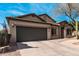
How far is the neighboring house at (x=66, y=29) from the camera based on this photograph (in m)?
8.91

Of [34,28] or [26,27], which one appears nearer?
[26,27]

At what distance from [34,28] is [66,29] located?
2.04 m

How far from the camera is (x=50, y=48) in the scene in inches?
335

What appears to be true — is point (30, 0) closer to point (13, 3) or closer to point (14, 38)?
point (13, 3)

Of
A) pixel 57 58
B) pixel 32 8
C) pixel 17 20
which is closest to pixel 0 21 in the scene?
pixel 17 20

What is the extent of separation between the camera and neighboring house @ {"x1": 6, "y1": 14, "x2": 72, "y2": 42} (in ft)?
28.9

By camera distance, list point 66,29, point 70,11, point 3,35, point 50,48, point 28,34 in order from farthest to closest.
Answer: point 66,29
point 28,34
point 70,11
point 3,35
point 50,48

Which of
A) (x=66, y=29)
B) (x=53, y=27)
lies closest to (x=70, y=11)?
(x=66, y=29)

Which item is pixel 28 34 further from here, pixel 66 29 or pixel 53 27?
pixel 66 29

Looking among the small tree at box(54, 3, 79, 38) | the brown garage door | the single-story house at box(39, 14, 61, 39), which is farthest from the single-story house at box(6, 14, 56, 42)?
the small tree at box(54, 3, 79, 38)

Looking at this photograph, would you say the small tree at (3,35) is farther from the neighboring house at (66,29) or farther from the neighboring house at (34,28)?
the neighboring house at (66,29)

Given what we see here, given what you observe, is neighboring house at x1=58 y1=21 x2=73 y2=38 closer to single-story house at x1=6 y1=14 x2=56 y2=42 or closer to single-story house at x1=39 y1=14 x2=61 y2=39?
single-story house at x1=39 y1=14 x2=61 y2=39

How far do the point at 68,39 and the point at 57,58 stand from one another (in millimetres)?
2229

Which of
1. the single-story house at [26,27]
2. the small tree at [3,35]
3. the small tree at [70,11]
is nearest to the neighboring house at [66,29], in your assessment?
the small tree at [70,11]
